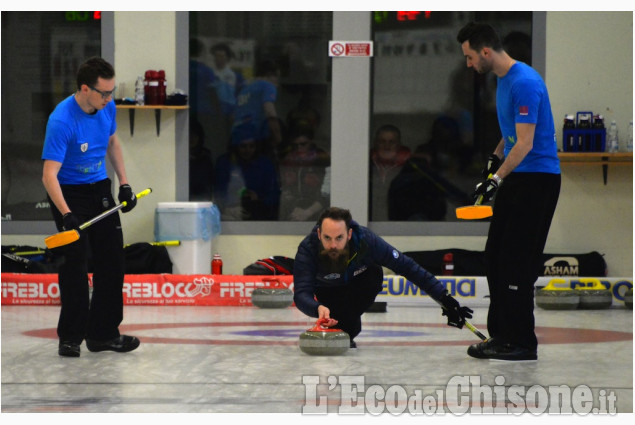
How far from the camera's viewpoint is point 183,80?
31.4 ft

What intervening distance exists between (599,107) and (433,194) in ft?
5.81

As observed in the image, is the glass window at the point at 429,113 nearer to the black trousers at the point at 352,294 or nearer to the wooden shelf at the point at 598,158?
the wooden shelf at the point at 598,158

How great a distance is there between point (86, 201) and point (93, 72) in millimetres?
694

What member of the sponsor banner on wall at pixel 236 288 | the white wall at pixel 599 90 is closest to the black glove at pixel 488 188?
the sponsor banner on wall at pixel 236 288

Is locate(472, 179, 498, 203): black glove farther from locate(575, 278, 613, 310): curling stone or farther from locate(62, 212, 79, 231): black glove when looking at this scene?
locate(575, 278, 613, 310): curling stone

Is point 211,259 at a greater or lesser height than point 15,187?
lesser

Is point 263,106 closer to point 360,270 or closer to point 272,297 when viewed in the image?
point 272,297

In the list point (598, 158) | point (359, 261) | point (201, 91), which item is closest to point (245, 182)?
point (201, 91)

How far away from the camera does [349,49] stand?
31.2 feet

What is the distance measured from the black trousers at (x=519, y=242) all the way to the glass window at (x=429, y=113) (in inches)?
179

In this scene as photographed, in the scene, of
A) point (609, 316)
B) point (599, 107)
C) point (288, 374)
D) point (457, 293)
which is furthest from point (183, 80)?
point (288, 374)

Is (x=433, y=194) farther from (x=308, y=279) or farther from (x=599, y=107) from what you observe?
(x=308, y=279)

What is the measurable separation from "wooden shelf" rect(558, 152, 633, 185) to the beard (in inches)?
173

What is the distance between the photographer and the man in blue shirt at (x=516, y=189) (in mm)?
5027
